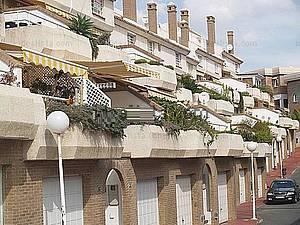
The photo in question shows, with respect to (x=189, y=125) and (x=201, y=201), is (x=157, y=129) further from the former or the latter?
(x=201, y=201)

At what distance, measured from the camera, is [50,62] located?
17.8 meters

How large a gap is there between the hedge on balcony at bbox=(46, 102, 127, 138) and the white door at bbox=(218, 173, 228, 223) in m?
16.1

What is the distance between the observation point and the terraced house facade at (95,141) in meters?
14.8

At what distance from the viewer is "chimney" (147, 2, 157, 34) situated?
6427 cm

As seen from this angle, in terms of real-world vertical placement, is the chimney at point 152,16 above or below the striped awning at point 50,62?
above

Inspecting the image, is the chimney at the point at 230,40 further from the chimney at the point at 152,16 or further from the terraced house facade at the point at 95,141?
the terraced house facade at the point at 95,141

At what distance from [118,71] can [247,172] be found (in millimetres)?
24077

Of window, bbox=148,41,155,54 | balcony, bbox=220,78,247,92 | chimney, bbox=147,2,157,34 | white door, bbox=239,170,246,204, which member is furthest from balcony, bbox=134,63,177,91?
balcony, bbox=220,78,247,92

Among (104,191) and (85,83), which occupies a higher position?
(85,83)

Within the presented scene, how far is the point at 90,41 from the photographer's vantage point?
28.7 meters

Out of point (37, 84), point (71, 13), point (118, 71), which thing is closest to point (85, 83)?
point (37, 84)

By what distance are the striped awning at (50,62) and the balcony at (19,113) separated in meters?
2.35

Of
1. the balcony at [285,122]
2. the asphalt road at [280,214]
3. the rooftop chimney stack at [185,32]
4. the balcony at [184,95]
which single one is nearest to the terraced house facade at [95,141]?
the balcony at [184,95]

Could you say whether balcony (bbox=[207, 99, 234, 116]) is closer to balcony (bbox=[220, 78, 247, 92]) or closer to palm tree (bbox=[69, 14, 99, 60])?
balcony (bbox=[220, 78, 247, 92])
